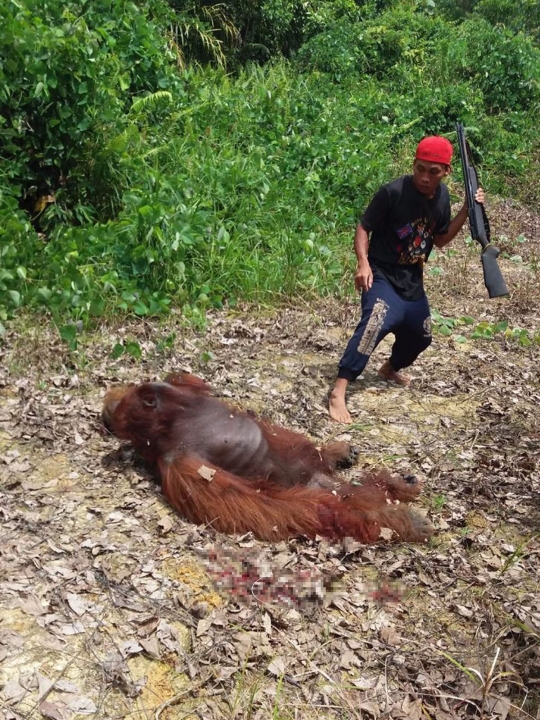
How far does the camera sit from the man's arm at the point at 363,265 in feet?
13.0

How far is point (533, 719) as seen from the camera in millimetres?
2105

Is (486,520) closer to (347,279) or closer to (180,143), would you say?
(347,279)

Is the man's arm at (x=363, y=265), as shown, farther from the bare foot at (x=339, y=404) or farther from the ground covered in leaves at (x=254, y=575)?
the ground covered in leaves at (x=254, y=575)

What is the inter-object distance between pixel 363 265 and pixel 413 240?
38cm

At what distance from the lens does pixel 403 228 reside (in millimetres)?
4062

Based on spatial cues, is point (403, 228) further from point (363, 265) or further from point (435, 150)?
point (435, 150)

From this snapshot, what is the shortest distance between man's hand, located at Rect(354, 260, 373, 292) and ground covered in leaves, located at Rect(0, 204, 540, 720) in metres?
0.69

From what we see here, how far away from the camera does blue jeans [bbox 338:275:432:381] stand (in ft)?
12.9

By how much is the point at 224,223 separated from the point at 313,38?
22.3 feet

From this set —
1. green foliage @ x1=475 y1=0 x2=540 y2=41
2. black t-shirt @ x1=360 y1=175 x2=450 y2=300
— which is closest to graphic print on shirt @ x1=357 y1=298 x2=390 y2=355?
black t-shirt @ x1=360 y1=175 x2=450 y2=300

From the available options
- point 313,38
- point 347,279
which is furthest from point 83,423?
point 313,38

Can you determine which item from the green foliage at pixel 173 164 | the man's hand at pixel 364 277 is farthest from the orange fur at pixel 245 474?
the man's hand at pixel 364 277

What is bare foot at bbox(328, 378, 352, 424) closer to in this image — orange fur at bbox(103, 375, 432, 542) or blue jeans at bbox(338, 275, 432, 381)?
blue jeans at bbox(338, 275, 432, 381)

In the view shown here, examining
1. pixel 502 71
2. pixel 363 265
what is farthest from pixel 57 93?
pixel 502 71
